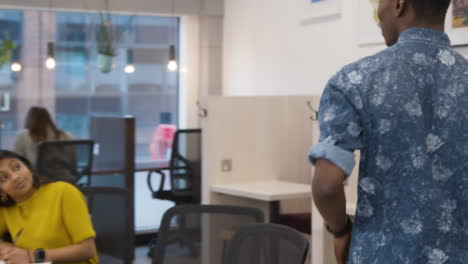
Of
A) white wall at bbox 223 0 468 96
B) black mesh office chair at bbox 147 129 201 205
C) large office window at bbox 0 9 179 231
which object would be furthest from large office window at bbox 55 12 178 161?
black mesh office chair at bbox 147 129 201 205

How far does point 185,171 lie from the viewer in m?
6.19

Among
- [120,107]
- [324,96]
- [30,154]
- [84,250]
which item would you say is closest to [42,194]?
[84,250]

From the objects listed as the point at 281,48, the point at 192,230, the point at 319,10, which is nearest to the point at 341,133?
the point at 192,230

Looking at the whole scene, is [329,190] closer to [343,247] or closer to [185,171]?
[343,247]


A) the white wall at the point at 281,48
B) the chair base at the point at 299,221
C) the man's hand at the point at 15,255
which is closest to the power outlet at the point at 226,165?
the chair base at the point at 299,221

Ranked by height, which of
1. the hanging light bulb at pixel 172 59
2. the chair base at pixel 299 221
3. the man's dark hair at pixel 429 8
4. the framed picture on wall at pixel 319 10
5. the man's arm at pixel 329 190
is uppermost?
the framed picture on wall at pixel 319 10

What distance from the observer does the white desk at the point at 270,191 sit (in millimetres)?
4414

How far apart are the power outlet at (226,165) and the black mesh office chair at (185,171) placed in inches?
51.5

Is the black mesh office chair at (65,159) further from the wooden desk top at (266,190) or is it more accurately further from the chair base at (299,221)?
the chair base at (299,221)

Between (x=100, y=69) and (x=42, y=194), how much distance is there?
3.88 m

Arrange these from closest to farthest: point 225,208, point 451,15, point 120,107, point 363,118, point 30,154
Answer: point 363,118 → point 225,208 → point 451,15 → point 30,154 → point 120,107

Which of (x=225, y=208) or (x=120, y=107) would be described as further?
(x=120, y=107)

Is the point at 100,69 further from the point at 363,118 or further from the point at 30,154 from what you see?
the point at 363,118

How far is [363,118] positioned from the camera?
1.46 metres
